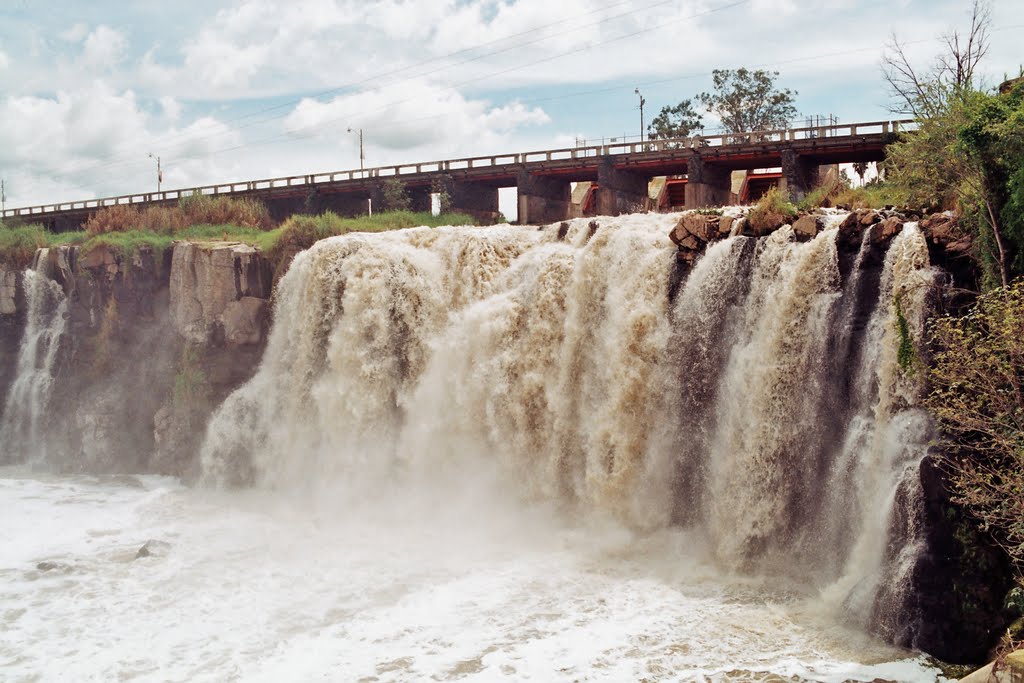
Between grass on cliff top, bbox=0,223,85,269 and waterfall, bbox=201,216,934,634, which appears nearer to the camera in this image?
waterfall, bbox=201,216,934,634

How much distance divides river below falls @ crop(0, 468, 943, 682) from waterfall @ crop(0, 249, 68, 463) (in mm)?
11190

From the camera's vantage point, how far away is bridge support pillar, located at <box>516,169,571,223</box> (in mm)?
34656

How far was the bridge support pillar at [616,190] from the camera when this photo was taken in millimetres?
32625

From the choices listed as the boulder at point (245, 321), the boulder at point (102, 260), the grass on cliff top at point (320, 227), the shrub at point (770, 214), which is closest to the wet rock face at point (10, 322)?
the boulder at point (102, 260)

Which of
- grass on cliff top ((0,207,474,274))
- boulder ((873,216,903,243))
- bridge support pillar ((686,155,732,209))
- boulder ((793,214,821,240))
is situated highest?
bridge support pillar ((686,155,732,209))

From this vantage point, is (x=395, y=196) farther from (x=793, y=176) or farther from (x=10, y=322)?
(x=793, y=176)

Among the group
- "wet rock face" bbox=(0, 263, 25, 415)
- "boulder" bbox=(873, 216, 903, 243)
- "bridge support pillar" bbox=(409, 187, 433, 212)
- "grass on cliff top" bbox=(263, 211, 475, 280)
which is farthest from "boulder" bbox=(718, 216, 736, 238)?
"wet rock face" bbox=(0, 263, 25, 415)

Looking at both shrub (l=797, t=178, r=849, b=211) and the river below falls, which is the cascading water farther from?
shrub (l=797, t=178, r=849, b=211)

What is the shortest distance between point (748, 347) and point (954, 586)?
562cm

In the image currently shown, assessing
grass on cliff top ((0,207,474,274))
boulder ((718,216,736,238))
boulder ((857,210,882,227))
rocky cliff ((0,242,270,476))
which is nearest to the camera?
boulder ((857,210,882,227))

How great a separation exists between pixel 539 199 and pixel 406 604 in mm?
22049

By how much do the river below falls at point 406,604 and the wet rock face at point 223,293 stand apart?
7.38 m

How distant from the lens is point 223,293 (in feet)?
92.1

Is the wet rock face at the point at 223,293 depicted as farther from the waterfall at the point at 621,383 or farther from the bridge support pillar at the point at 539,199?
the bridge support pillar at the point at 539,199
